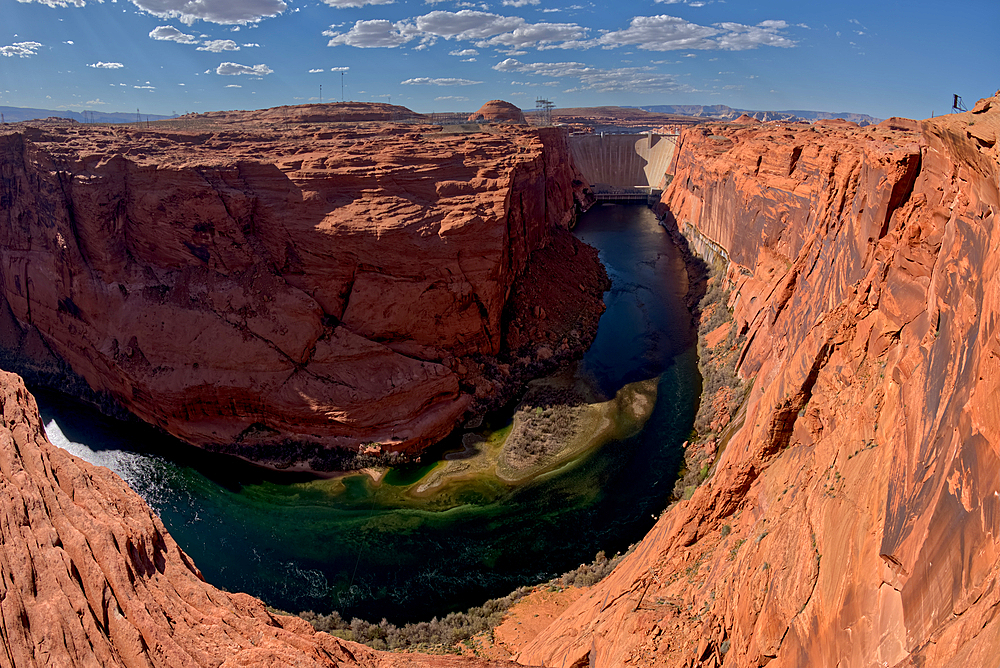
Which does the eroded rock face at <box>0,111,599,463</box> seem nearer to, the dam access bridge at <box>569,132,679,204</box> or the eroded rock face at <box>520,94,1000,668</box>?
the eroded rock face at <box>520,94,1000,668</box>

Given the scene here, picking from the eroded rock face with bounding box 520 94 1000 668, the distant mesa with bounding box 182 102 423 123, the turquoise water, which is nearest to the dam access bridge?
the distant mesa with bounding box 182 102 423 123

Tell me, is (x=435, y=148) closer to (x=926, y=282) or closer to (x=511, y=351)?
(x=511, y=351)

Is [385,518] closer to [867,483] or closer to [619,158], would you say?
[867,483]

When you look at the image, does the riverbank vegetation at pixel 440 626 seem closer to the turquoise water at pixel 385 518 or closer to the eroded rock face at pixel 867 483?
the turquoise water at pixel 385 518

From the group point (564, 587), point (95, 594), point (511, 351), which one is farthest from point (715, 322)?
point (95, 594)

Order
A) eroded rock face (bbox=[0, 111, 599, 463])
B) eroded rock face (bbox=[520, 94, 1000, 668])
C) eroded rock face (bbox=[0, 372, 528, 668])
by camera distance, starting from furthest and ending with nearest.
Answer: eroded rock face (bbox=[0, 111, 599, 463]), eroded rock face (bbox=[0, 372, 528, 668]), eroded rock face (bbox=[520, 94, 1000, 668])

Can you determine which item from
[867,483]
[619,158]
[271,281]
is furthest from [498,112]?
[867,483]
